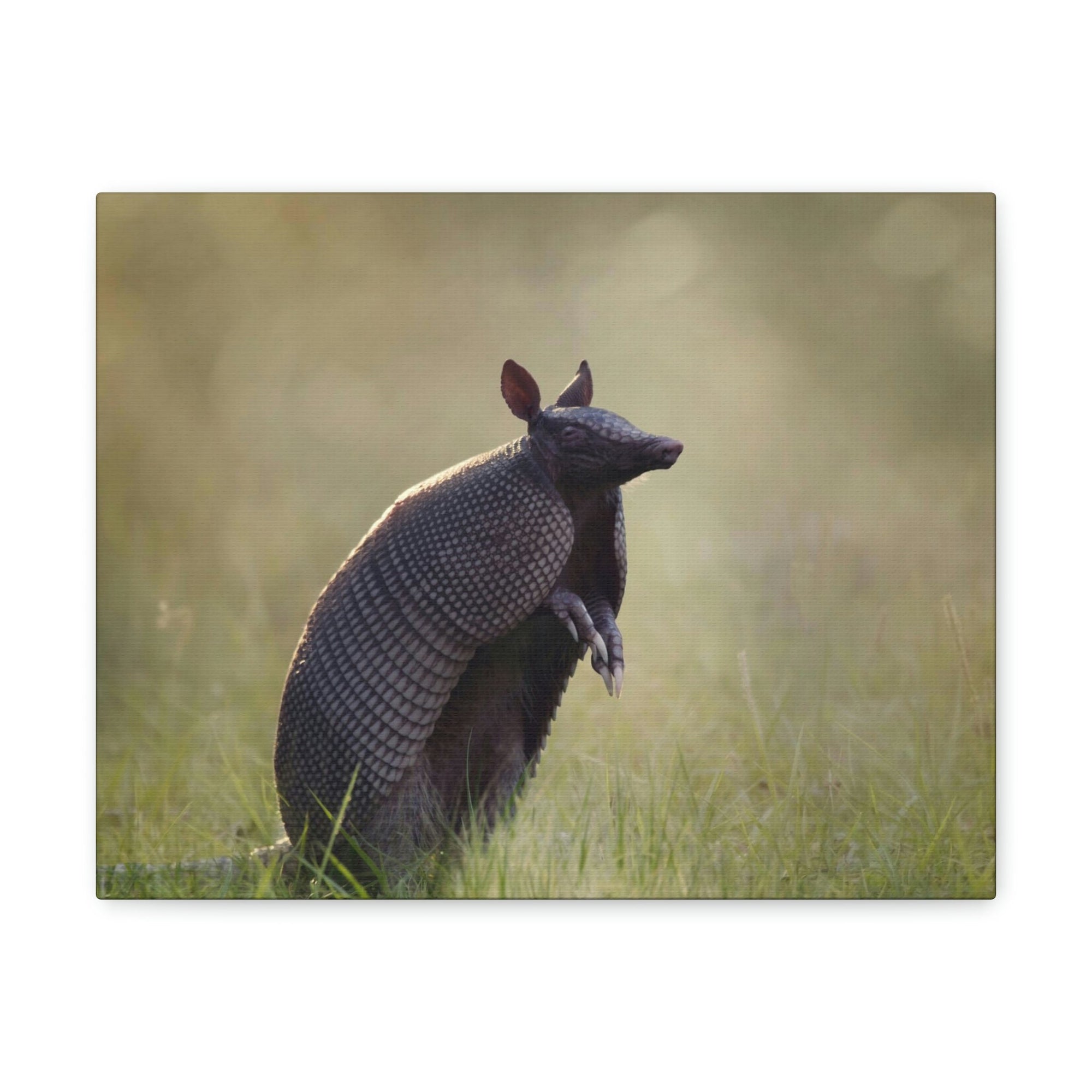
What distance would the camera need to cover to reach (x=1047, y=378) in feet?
12.1

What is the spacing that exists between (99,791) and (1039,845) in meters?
3.13

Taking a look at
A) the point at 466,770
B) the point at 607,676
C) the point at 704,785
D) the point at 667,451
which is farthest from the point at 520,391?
the point at 704,785

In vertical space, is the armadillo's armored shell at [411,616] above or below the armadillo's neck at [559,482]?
below

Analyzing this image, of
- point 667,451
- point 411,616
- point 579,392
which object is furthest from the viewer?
point 579,392

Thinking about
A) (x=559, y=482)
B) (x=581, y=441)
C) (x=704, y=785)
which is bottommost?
(x=704, y=785)

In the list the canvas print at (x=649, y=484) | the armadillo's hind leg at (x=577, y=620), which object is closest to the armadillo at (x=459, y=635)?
the armadillo's hind leg at (x=577, y=620)

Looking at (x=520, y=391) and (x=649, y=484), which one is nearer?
(x=520, y=391)

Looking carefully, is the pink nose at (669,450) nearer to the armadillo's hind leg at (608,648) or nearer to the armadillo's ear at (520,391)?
the armadillo's ear at (520,391)

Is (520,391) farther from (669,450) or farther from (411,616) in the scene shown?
(411,616)

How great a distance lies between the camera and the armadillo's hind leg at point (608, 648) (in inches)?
128

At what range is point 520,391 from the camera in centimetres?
329

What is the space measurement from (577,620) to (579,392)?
704 mm

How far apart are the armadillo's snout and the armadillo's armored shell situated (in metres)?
0.32

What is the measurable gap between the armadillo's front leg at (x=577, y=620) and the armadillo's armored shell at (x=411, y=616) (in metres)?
0.05
